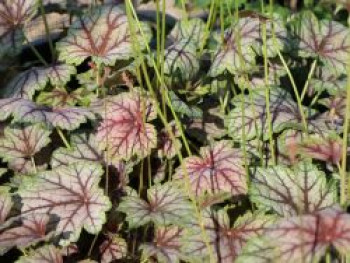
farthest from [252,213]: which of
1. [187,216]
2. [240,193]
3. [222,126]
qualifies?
[222,126]

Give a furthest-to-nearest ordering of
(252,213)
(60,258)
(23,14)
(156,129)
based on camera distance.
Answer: (23,14)
(156,129)
(252,213)
(60,258)

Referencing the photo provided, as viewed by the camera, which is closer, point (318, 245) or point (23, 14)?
point (318, 245)

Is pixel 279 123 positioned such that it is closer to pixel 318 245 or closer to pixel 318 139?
pixel 318 139

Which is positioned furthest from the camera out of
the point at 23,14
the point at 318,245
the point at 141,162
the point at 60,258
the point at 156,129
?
the point at 23,14

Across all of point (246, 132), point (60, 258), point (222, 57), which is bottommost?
point (60, 258)

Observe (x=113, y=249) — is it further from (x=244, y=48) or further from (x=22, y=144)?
(x=244, y=48)

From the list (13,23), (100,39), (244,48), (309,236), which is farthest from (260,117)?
(13,23)

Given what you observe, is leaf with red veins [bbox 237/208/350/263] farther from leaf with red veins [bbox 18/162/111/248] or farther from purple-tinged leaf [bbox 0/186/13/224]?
purple-tinged leaf [bbox 0/186/13/224]

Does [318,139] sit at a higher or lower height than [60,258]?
higher
